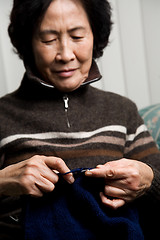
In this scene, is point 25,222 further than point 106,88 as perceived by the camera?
No

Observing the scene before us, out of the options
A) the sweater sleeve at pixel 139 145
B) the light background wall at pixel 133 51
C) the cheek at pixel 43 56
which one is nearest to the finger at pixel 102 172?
the sweater sleeve at pixel 139 145

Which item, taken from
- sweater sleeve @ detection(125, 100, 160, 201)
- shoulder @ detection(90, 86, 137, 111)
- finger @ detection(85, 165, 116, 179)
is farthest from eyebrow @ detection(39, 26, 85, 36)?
finger @ detection(85, 165, 116, 179)

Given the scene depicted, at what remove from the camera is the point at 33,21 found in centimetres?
127

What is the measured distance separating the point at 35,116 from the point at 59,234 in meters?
0.48

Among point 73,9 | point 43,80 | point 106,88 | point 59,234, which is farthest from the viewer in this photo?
point 106,88

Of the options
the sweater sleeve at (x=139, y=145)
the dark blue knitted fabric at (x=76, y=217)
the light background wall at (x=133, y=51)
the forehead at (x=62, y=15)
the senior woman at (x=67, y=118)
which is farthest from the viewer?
the light background wall at (x=133, y=51)

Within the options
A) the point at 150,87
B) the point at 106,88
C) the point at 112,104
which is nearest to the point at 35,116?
the point at 112,104

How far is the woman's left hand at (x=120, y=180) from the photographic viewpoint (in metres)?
1.01

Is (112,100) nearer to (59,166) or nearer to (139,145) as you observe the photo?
(139,145)

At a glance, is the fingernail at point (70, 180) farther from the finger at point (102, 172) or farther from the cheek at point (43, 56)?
the cheek at point (43, 56)

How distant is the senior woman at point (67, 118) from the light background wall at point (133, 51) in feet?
1.86

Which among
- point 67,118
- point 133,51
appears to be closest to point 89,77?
point 67,118

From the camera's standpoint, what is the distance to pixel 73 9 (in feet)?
4.14

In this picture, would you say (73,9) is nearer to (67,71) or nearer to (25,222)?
(67,71)
